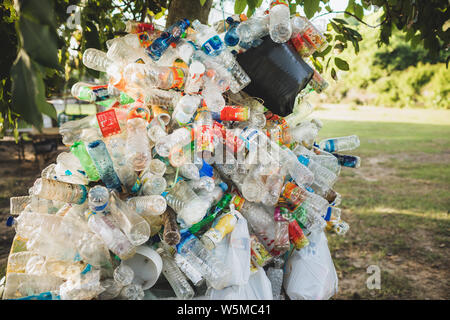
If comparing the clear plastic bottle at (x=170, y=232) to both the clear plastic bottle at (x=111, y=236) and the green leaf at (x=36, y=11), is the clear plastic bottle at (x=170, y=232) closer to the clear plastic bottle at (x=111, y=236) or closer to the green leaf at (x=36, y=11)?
the clear plastic bottle at (x=111, y=236)

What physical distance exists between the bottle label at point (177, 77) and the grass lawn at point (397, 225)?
2391 millimetres

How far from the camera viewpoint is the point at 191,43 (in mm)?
1778

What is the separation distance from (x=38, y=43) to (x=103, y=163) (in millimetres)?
790

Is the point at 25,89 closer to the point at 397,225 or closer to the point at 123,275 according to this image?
the point at 123,275

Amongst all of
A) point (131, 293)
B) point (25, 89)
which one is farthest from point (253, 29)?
point (131, 293)

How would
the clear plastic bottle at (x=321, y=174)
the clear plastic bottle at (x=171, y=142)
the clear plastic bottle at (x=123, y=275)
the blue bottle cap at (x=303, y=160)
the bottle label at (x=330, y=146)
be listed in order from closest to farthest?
the clear plastic bottle at (x=123, y=275), the clear plastic bottle at (x=171, y=142), the blue bottle cap at (x=303, y=160), the clear plastic bottle at (x=321, y=174), the bottle label at (x=330, y=146)

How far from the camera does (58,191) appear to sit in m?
1.39

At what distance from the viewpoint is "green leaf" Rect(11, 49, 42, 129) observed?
0.72 meters

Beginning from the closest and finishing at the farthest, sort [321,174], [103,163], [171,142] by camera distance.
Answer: [103,163] < [171,142] < [321,174]

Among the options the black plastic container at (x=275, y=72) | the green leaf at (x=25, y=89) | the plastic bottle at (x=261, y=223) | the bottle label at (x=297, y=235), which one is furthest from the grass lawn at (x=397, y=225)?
the green leaf at (x=25, y=89)

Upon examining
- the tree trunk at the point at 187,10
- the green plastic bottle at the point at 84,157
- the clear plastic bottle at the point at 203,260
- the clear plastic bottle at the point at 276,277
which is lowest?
the clear plastic bottle at the point at 276,277

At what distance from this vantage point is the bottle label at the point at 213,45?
5.35 ft
